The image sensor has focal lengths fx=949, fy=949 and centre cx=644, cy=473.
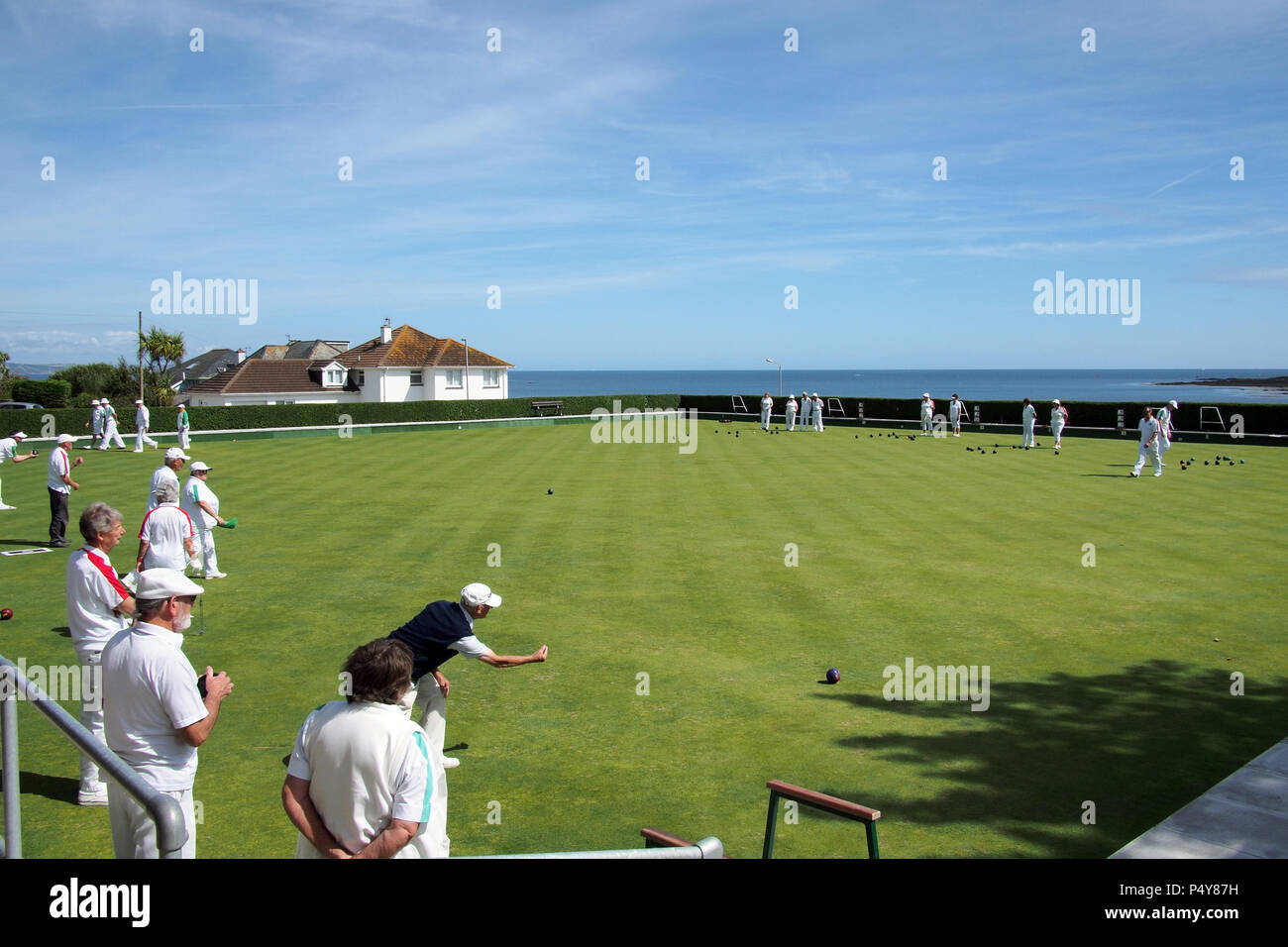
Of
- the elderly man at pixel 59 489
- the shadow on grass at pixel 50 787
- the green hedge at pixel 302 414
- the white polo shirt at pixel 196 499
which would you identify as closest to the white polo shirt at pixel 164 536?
the white polo shirt at pixel 196 499

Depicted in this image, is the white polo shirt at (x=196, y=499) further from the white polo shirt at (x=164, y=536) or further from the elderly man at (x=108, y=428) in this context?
the elderly man at (x=108, y=428)

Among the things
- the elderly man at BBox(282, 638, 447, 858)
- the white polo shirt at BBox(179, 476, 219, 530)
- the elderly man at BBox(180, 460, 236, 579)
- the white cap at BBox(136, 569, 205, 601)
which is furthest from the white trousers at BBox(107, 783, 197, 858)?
the white polo shirt at BBox(179, 476, 219, 530)

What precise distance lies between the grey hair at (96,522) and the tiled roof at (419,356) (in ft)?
208

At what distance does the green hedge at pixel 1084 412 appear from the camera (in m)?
38.5

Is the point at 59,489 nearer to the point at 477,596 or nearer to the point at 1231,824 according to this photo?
the point at 477,596

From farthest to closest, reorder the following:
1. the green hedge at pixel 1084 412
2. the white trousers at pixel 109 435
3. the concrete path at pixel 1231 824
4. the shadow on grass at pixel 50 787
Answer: the green hedge at pixel 1084 412 → the white trousers at pixel 109 435 → the shadow on grass at pixel 50 787 → the concrete path at pixel 1231 824

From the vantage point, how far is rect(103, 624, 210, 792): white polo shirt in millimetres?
4836

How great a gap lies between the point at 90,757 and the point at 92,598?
4.65m

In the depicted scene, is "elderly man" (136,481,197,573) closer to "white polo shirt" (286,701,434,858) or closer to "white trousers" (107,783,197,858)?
"white trousers" (107,783,197,858)

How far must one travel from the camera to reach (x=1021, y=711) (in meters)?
8.81

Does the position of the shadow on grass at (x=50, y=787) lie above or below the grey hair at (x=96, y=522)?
below

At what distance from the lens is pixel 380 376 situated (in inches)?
2751

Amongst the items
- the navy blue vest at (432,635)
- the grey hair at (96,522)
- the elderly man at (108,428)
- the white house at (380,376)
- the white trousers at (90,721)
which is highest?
the white house at (380,376)

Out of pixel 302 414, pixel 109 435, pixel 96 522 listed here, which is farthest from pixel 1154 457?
pixel 302 414
